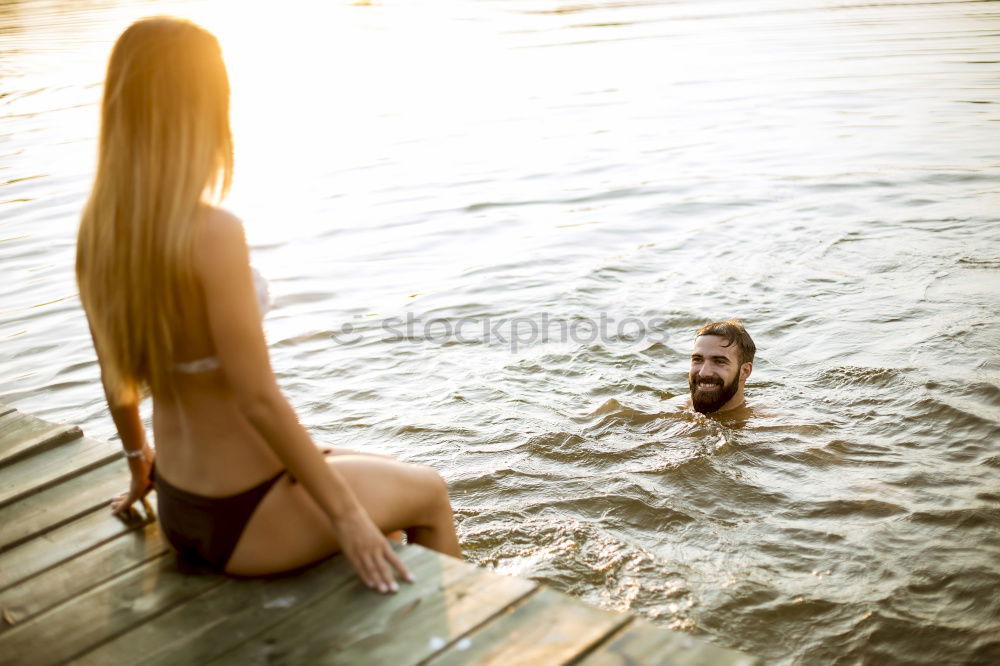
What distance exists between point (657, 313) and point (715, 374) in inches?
77.1

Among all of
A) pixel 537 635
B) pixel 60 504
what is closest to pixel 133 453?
pixel 60 504

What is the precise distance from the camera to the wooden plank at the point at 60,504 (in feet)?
12.9

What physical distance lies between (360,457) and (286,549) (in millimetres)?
388

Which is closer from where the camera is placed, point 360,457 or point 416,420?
point 360,457

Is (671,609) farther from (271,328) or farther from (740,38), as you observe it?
(740,38)

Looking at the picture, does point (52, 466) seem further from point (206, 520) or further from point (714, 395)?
point (714, 395)

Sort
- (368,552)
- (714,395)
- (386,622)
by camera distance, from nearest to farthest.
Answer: (386,622)
(368,552)
(714,395)

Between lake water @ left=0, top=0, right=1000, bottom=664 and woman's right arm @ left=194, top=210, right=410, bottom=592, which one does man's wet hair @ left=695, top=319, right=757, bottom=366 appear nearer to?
lake water @ left=0, top=0, right=1000, bottom=664

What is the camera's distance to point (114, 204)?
2.92 metres

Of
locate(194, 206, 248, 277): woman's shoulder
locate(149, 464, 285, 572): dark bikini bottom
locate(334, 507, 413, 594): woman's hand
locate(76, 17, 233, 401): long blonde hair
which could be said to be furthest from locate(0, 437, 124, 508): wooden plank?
locate(194, 206, 248, 277): woman's shoulder

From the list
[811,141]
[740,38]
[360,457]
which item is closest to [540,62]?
[740,38]

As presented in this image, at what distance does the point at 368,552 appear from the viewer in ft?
10.3

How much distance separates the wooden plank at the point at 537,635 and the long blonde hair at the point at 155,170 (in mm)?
1257

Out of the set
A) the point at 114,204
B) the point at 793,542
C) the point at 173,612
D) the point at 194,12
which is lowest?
the point at 793,542
